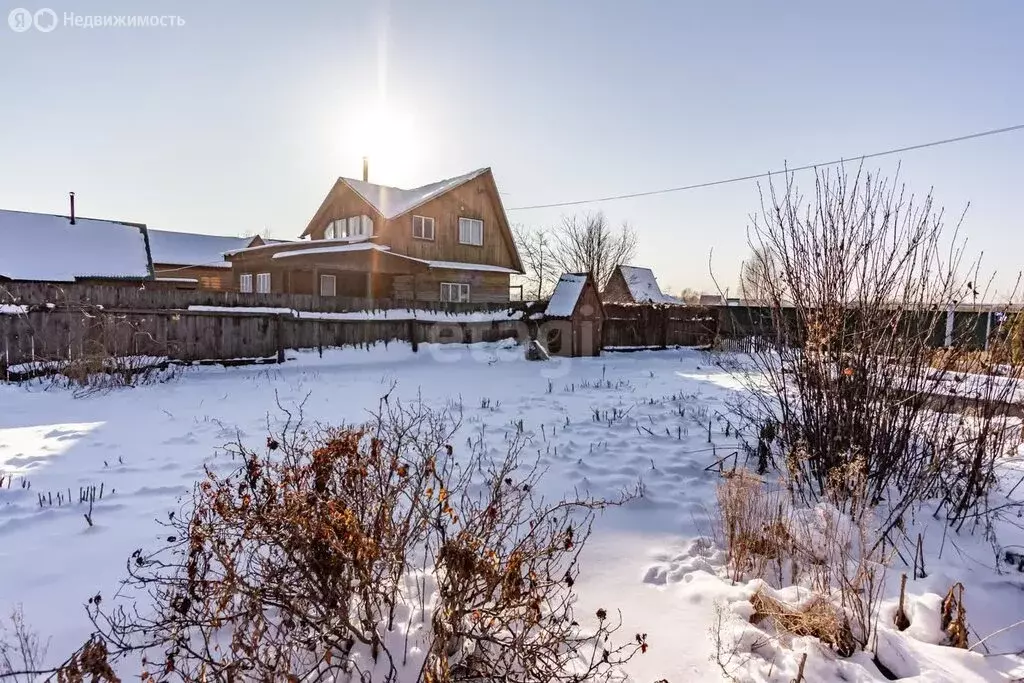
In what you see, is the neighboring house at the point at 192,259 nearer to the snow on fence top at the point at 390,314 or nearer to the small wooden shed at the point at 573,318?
the snow on fence top at the point at 390,314

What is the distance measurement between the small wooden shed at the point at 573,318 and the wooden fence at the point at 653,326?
7.05 ft

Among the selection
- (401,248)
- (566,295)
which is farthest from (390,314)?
(401,248)

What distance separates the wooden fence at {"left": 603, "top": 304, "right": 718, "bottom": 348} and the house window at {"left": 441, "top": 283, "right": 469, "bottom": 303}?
710 cm

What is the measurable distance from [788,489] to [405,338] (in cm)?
1226

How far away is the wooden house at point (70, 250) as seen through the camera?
17.6m

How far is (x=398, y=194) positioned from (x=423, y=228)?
2.77 metres

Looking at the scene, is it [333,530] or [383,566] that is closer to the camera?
[333,530]

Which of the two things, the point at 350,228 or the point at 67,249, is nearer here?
the point at 67,249

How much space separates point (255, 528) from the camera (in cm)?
219

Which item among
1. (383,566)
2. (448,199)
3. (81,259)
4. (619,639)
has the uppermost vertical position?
(448,199)

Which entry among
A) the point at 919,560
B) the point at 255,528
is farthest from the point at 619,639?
the point at 919,560

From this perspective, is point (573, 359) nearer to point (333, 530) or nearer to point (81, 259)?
point (333, 530)

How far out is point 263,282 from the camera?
2361 cm

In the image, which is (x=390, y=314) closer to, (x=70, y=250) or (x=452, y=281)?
(x=452, y=281)
